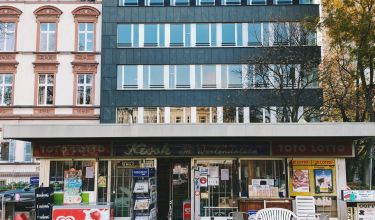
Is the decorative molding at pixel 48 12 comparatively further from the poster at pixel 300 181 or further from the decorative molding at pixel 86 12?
the poster at pixel 300 181

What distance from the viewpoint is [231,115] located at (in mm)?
35875

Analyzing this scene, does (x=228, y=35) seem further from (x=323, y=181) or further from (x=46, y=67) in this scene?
(x=323, y=181)

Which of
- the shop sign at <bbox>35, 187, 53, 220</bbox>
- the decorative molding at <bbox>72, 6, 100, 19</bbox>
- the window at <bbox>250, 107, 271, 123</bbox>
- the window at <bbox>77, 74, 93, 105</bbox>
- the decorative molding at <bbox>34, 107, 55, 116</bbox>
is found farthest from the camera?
the decorative molding at <bbox>72, 6, 100, 19</bbox>

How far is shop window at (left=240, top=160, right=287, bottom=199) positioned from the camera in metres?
14.6

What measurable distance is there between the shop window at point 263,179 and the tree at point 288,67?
16.4 meters

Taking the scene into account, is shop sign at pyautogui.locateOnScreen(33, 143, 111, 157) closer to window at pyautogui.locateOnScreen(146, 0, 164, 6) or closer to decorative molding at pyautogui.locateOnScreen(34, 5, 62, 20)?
window at pyautogui.locateOnScreen(146, 0, 164, 6)

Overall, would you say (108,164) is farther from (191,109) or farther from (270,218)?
(191,109)

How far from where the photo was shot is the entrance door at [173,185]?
15578 mm

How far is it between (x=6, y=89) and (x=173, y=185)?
25354 mm

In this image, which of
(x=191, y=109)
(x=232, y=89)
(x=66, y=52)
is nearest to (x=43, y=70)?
(x=66, y=52)

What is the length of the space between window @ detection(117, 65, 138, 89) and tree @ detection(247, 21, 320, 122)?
870cm

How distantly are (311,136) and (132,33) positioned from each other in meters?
25.6

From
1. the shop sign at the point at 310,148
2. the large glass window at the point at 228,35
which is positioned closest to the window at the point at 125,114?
the large glass window at the point at 228,35

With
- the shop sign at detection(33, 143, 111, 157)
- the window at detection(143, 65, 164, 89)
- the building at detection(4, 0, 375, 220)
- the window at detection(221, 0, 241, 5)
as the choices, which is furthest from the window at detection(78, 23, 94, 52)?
the shop sign at detection(33, 143, 111, 157)
